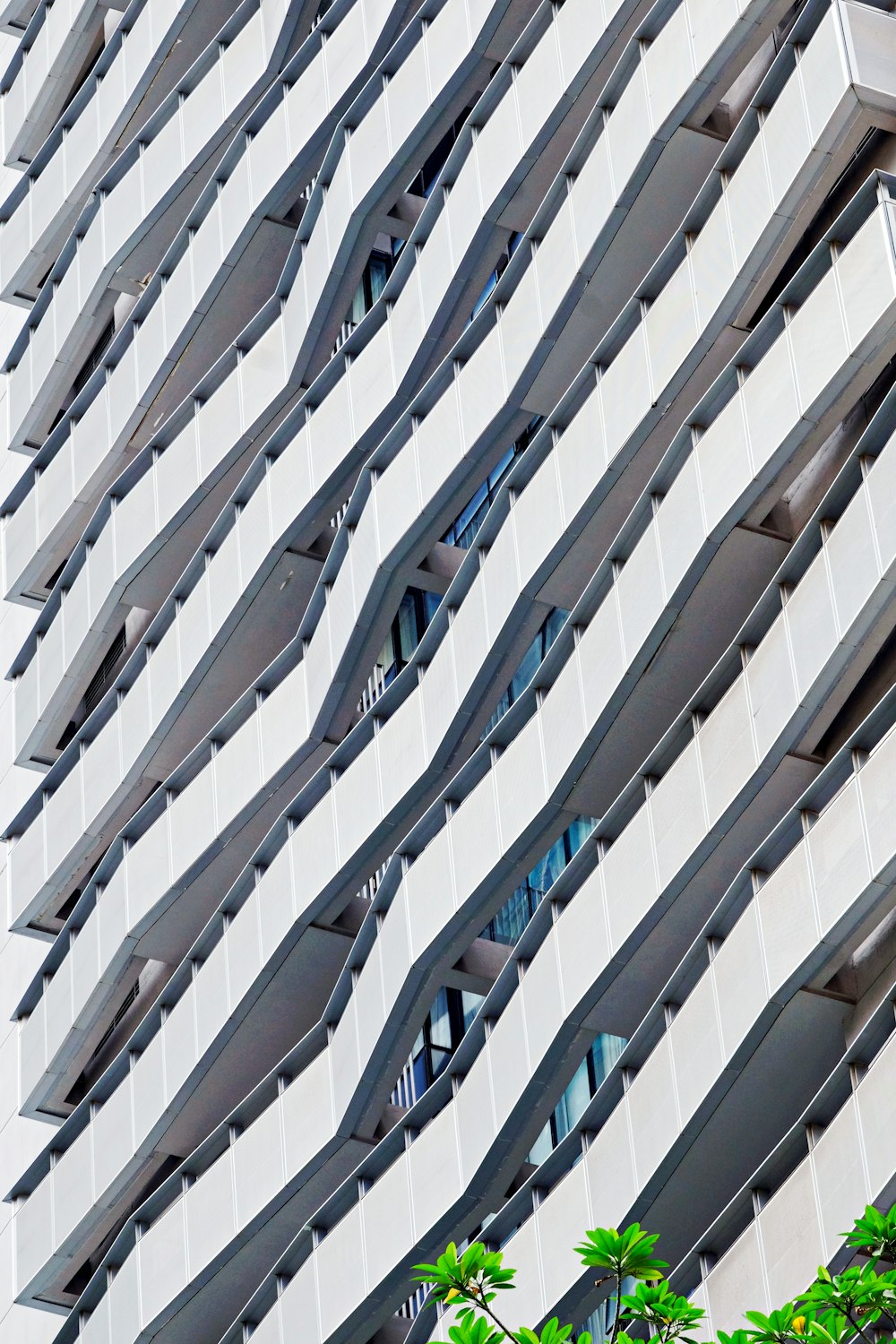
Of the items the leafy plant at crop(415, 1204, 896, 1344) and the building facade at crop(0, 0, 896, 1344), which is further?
the building facade at crop(0, 0, 896, 1344)

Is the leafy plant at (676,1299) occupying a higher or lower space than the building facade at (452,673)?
lower

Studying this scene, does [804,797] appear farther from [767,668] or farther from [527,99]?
[527,99]

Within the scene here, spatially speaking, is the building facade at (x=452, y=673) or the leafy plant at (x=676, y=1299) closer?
the leafy plant at (x=676, y=1299)

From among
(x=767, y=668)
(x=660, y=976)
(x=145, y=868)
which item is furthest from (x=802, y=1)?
(x=145, y=868)

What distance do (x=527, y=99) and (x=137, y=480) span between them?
10289 mm

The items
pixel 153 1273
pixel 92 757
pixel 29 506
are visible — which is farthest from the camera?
pixel 29 506

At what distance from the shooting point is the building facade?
21.7 metres

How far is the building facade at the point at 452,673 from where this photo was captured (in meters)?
21.7

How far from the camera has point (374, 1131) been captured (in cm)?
2822

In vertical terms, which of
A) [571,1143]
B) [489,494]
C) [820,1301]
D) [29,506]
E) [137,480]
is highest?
[29,506]

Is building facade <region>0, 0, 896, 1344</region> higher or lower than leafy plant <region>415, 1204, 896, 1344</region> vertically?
higher

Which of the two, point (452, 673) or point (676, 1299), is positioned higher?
point (452, 673)

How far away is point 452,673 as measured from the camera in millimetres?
27484

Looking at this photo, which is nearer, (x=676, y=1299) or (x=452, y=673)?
(x=676, y=1299)
